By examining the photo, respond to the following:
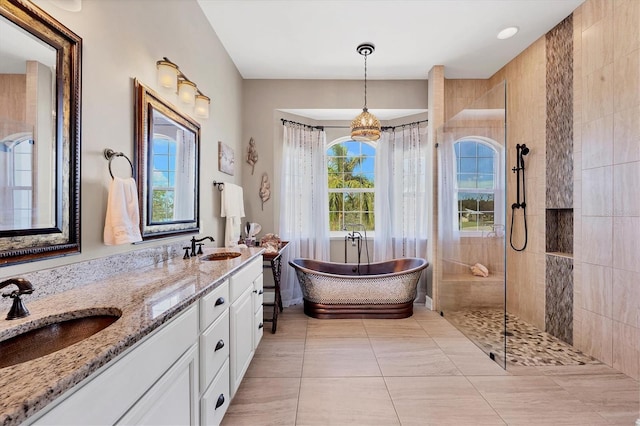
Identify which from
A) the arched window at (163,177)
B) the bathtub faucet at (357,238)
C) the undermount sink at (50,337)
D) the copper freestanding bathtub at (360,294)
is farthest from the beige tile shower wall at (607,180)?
the arched window at (163,177)

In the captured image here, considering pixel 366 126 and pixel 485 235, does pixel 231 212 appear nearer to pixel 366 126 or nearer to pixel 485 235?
pixel 366 126

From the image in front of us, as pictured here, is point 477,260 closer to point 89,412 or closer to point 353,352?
point 353,352

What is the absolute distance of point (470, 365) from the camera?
2311 millimetres

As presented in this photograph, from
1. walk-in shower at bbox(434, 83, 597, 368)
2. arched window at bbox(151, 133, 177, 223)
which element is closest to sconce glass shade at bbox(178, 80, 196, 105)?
arched window at bbox(151, 133, 177, 223)

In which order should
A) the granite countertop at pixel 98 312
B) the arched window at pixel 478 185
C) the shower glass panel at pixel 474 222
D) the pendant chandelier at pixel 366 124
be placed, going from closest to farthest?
the granite countertop at pixel 98 312
the shower glass panel at pixel 474 222
the arched window at pixel 478 185
the pendant chandelier at pixel 366 124

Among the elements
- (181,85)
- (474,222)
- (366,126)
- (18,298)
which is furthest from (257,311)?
(474,222)

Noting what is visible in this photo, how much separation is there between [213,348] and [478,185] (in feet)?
9.40

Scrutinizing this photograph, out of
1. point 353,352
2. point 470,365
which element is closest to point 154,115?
point 353,352

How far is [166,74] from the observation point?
1.81 metres

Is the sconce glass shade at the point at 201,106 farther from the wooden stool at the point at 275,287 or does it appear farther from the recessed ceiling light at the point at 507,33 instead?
the recessed ceiling light at the point at 507,33

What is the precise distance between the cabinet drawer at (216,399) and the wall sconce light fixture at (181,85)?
69.9 inches

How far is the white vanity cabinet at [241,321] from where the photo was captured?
5.57 ft

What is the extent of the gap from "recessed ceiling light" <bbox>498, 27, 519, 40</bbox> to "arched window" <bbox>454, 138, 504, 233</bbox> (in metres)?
1.07

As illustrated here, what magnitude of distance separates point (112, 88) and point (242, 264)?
3.84 ft
